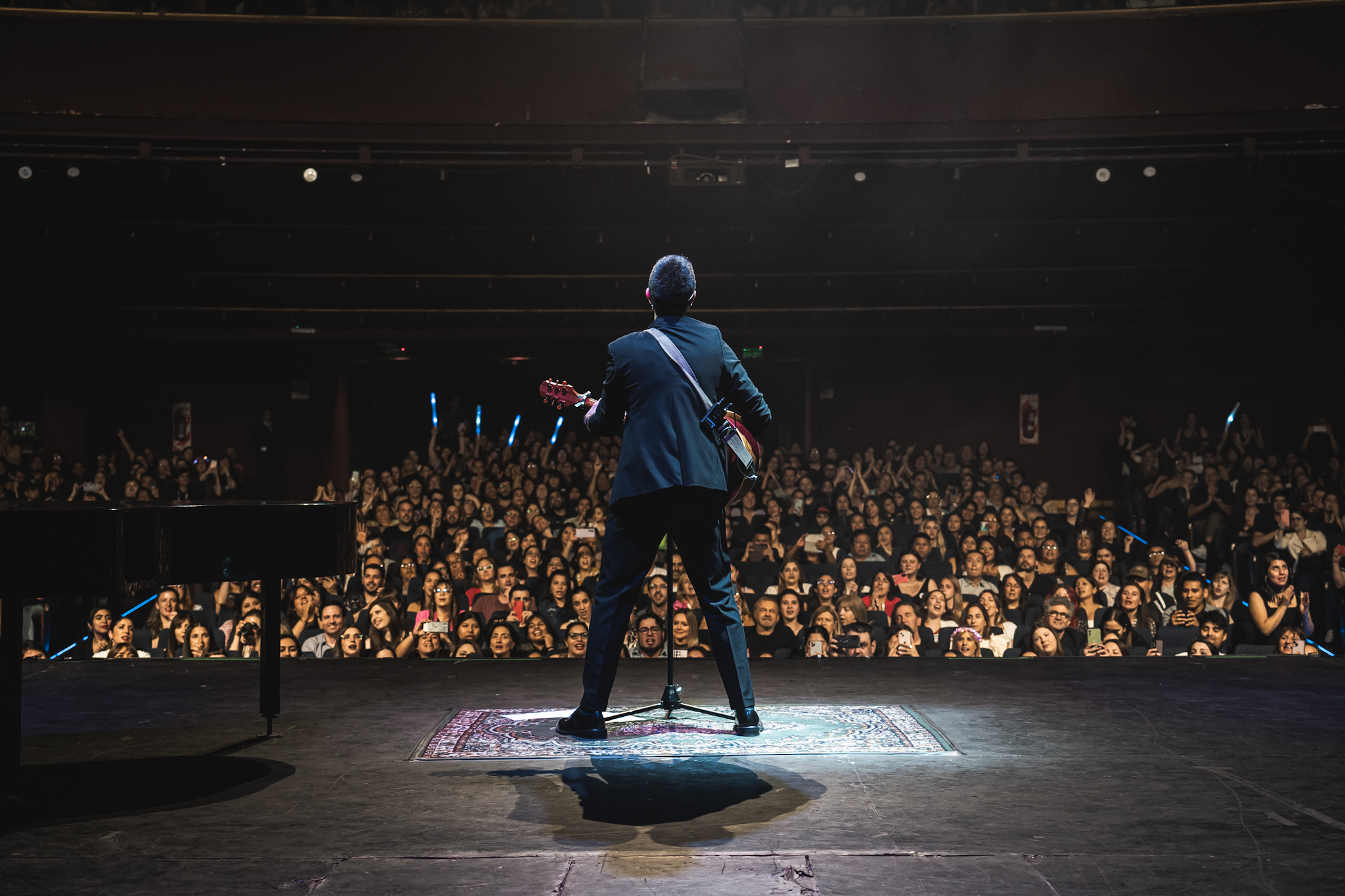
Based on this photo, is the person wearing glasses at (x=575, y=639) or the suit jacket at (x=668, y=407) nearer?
the suit jacket at (x=668, y=407)

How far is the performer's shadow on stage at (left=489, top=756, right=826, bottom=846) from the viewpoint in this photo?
211 centimetres

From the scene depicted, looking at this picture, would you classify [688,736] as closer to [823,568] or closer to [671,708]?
[671,708]

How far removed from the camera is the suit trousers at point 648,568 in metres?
2.74

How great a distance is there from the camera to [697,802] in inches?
90.3

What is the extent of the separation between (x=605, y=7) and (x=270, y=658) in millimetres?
5869

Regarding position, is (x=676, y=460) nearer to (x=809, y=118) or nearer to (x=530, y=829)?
(x=530, y=829)

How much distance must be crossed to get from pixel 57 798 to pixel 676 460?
5.22ft

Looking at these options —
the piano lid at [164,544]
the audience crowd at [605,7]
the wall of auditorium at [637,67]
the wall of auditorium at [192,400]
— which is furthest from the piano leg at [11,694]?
the wall of auditorium at [192,400]

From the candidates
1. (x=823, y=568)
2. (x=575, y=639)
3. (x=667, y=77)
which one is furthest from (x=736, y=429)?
(x=667, y=77)

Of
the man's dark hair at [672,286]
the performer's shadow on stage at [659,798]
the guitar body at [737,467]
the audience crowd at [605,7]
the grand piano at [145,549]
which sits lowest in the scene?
the performer's shadow on stage at [659,798]

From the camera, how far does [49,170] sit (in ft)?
25.7

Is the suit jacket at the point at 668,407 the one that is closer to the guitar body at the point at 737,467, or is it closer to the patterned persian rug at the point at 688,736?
the guitar body at the point at 737,467

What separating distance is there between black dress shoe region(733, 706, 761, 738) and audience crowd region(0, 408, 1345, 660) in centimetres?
43

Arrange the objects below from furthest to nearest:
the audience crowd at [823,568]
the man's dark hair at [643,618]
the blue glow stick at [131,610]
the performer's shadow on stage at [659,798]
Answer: the blue glow stick at [131,610]
the audience crowd at [823,568]
the man's dark hair at [643,618]
the performer's shadow on stage at [659,798]
